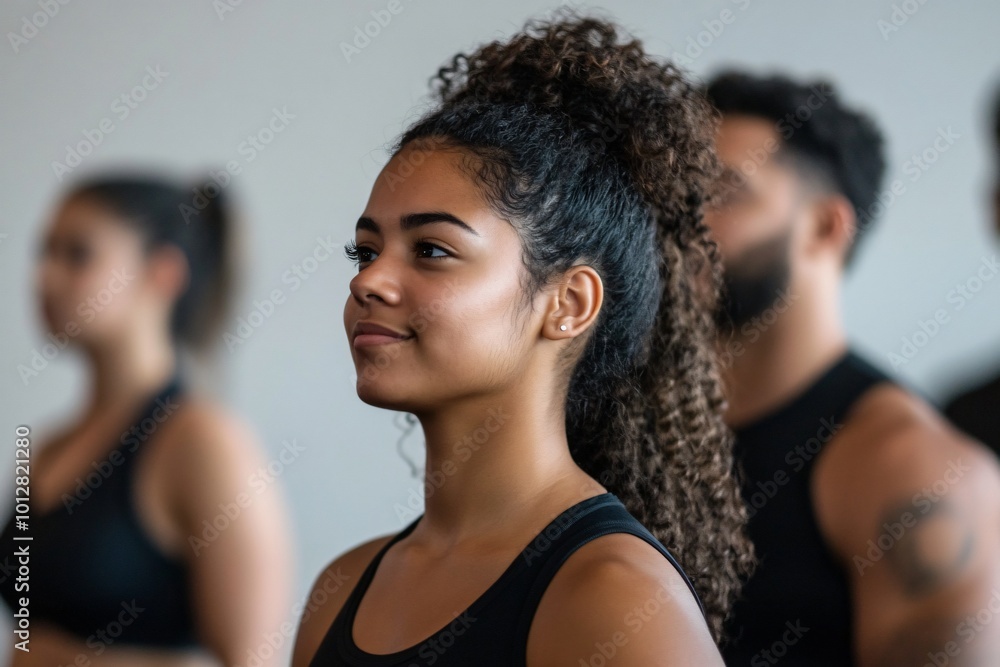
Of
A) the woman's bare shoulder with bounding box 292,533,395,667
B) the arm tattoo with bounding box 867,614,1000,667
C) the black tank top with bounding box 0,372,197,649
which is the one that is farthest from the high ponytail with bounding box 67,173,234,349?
the arm tattoo with bounding box 867,614,1000,667

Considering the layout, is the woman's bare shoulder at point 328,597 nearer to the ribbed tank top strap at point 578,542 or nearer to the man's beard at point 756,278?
the ribbed tank top strap at point 578,542

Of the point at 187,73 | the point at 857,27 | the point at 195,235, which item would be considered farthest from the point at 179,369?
the point at 857,27

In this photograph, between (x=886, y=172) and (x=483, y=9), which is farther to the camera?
(x=483, y=9)

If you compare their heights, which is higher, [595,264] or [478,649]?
[595,264]

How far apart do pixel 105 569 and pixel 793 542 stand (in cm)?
122

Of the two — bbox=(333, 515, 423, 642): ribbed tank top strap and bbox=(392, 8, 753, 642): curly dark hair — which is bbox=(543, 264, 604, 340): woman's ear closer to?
bbox=(392, 8, 753, 642): curly dark hair

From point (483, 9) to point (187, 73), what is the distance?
0.73 m

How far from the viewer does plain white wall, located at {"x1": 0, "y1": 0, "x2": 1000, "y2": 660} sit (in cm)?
249

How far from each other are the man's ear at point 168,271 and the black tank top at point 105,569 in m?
0.32

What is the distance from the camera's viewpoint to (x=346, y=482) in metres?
2.50

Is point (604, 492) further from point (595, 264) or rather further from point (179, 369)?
point (179, 369)

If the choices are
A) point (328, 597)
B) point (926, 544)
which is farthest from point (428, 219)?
point (926, 544)

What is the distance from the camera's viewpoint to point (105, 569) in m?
1.96

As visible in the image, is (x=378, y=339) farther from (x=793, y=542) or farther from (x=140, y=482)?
(x=140, y=482)
